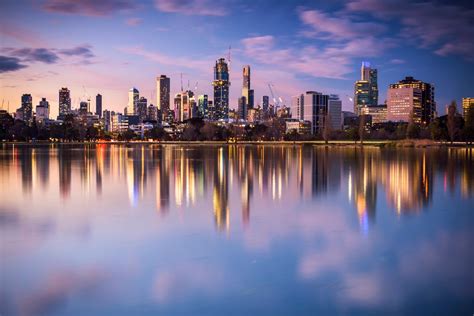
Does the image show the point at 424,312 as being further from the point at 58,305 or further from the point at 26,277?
the point at 26,277

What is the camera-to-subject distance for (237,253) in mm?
10672

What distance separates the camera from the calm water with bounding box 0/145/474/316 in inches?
313

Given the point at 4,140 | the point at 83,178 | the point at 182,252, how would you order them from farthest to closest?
the point at 4,140, the point at 83,178, the point at 182,252

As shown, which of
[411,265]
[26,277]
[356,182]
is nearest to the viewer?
[26,277]

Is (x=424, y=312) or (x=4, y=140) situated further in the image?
(x=4, y=140)

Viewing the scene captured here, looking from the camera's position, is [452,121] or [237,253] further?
[452,121]

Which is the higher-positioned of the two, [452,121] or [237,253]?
[452,121]

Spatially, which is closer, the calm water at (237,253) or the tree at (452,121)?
the calm water at (237,253)

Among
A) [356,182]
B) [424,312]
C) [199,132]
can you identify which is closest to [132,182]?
[356,182]

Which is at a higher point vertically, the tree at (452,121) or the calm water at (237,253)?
the tree at (452,121)

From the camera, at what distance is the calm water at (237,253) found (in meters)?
7.96

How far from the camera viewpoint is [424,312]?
755cm

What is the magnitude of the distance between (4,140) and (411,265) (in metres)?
194

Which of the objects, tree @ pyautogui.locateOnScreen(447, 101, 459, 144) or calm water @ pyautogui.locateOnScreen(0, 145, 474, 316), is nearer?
calm water @ pyautogui.locateOnScreen(0, 145, 474, 316)
